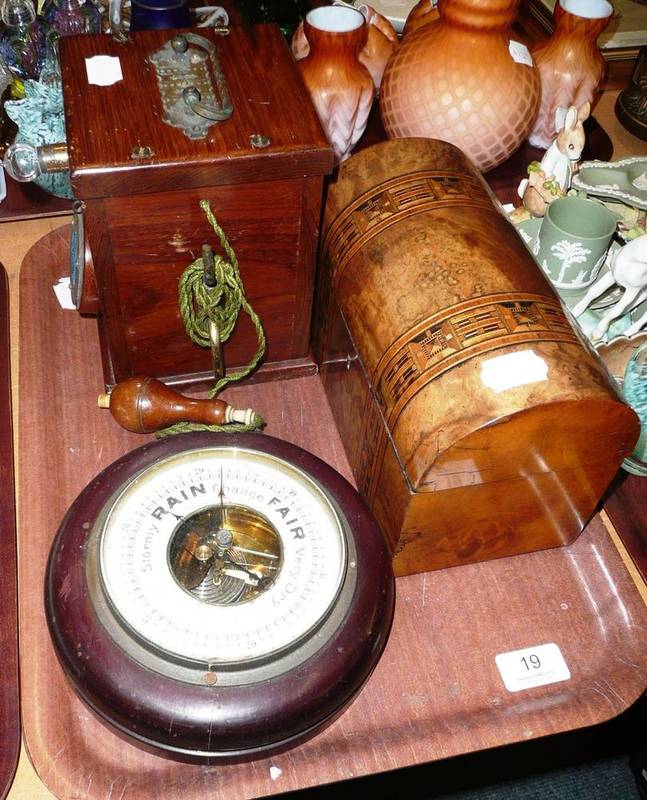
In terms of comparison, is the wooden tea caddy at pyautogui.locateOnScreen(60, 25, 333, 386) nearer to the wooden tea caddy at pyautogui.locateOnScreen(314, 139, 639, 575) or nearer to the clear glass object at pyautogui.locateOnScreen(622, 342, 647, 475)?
the wooden tea caddy at pyautogui.locateOnScreen(314, 139, 639, 575)

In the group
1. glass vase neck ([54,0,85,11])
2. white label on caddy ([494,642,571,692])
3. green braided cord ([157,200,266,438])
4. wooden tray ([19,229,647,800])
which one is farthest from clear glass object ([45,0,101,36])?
white label on caddy ([494,642,571,692])

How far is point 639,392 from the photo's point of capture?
1001mm

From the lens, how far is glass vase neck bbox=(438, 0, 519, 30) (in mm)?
1109

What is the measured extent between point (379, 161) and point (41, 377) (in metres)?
0.53

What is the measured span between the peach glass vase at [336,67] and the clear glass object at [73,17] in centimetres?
45

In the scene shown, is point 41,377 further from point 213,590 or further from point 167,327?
point 213,590

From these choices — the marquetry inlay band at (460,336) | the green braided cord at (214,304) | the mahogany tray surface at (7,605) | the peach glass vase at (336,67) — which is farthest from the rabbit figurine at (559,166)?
the mahogany tray surface at (7,605)

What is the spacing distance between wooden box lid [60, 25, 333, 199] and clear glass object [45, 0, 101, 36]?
54 centimetres

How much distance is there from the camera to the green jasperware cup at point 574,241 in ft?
3.49

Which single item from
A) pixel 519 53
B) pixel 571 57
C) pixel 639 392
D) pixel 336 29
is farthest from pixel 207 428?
pixel 571 57

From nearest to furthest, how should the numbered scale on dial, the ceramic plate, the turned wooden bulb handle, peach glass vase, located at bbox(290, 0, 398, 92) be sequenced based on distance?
the numbered scale on dial → the turned wooden bulb handle → the ceramic plate → peach glass vase, located at bbox(290, 0, 398, 92)

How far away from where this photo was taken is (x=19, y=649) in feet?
2.80

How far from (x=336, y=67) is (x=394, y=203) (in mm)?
352

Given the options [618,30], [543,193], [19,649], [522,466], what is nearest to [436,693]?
[522,466]
